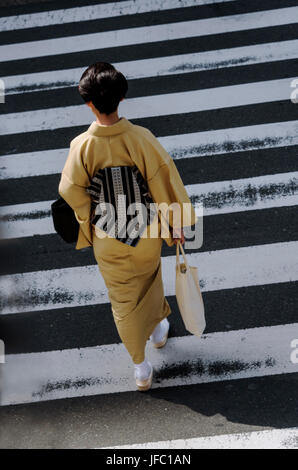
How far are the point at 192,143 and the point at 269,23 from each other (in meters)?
2.48

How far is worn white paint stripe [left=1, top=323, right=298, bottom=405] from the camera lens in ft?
12.2

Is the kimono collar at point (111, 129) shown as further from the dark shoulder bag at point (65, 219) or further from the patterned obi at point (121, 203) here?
the dark shoulder bag at point (65, 219)

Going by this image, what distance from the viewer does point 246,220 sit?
4.71m

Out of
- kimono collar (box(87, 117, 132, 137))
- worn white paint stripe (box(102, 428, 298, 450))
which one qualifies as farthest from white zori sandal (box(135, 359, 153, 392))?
kimono collar (box(87, 117, 132, 137))

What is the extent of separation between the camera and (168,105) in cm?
593

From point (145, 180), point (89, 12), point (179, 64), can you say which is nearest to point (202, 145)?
point (179, 64)

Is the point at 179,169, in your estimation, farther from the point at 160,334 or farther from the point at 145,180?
the point at 145,180

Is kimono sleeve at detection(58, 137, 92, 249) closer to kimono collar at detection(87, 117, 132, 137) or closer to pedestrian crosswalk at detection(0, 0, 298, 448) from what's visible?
kimono collar at detection(87, 117, 132, 137)

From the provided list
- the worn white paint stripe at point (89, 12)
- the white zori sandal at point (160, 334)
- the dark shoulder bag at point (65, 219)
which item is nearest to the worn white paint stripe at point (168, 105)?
the worn white paint stripe at point (89, 12)

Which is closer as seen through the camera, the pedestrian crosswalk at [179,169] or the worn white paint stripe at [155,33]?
the pedestrian crosswalk at [179,169]

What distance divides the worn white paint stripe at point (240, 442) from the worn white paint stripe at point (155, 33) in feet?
16.8

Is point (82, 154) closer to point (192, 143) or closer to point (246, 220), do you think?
point (246, 220)

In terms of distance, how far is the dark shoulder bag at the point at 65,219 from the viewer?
3023 millimetres

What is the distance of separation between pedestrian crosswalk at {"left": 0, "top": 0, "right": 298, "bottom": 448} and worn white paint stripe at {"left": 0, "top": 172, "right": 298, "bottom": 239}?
0.01 meters
